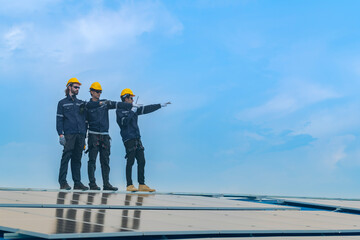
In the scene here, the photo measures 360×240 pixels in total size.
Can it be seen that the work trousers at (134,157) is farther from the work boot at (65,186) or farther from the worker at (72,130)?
the work boot at (65,186)

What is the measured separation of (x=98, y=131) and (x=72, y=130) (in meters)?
0.85

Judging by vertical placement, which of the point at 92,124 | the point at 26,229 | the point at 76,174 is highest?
the point at 92,124

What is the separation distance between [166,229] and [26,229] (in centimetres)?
167

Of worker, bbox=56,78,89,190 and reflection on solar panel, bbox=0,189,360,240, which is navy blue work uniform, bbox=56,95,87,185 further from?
reflection on solar panel, bbox=0,189,360,240

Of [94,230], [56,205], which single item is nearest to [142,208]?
[56,205]

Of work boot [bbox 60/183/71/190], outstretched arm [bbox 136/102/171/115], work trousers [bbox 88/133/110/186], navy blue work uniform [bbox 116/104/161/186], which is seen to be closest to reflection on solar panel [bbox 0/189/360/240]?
work boot [bbox 60/183/71/190]

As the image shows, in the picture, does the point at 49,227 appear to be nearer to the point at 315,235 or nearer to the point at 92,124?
the point at 315,235

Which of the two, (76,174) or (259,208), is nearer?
(259,208)

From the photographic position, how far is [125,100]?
50.9 feet

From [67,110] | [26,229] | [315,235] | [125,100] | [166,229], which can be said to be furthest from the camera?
[125,100]

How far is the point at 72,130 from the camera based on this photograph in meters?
14.3

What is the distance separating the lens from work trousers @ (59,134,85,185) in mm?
14195

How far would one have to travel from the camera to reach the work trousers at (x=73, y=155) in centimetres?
1420

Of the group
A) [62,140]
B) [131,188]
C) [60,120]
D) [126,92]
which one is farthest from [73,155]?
[126,92]
